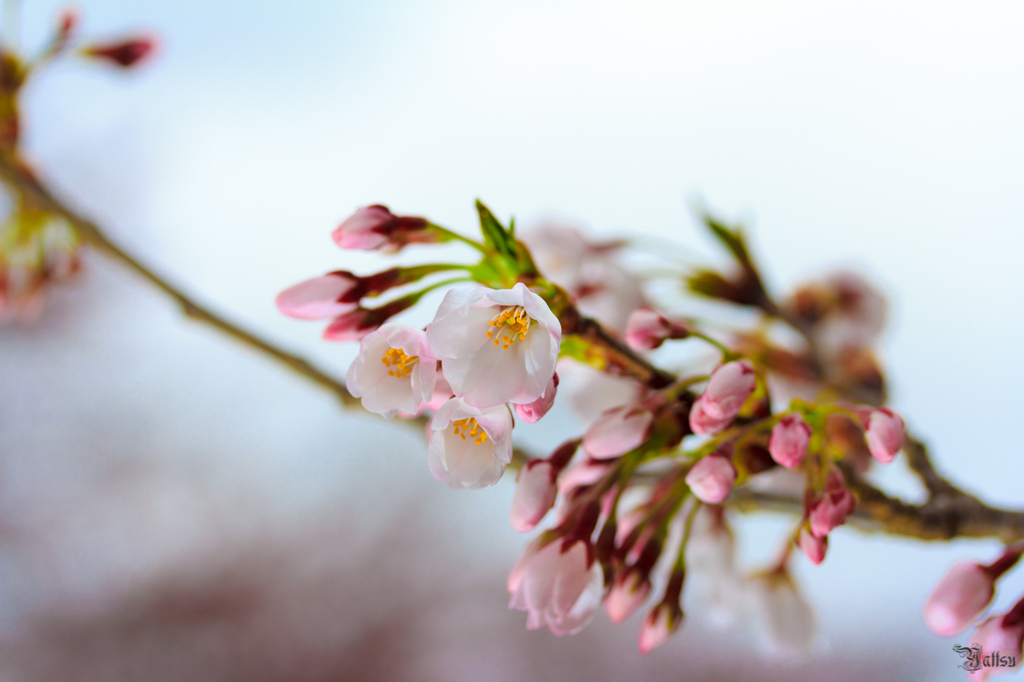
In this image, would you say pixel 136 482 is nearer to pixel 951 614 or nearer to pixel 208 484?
pixel 208 484

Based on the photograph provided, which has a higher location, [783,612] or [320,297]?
[320,297]

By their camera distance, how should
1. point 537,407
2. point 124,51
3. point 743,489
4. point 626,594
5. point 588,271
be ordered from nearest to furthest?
1. point 537,407
2. point 626,594
3. point 743,489
4. point 588,271
5. point 124,51

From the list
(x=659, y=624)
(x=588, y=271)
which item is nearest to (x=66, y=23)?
(x=588, y=271)

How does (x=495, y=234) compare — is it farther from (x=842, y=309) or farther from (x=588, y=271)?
(x=842, y=309)

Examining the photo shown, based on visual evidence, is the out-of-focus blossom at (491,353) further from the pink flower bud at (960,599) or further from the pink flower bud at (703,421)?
the pink flower bud at (960,599)

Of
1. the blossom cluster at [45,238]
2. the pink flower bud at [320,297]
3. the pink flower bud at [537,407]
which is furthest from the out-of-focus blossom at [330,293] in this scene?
the blossom cluster at [45,238]

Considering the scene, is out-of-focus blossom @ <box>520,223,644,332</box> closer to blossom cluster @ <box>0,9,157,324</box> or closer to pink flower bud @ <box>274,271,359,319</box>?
pink flower bud @ <box>274,271,359,319</box>
